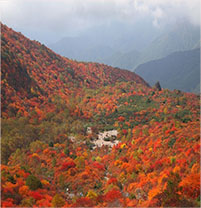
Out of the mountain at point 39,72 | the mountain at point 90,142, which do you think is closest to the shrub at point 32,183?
the mountain at point 90,142

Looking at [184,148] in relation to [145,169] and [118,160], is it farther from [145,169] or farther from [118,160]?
[118,160]

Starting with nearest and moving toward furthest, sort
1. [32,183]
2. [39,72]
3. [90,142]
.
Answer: [32,183] → [90,142] → [39,72]

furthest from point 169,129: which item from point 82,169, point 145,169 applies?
point 82,169

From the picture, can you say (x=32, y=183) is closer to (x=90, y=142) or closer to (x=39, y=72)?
(x=90, y=142)

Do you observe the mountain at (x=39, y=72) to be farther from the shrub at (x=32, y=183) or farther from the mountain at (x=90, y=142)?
the shrub at (x=32, y=183)

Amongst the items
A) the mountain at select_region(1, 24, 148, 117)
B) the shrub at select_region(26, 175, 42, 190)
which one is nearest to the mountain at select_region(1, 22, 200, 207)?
the shrub at select_region(26, 175, 42, 190)

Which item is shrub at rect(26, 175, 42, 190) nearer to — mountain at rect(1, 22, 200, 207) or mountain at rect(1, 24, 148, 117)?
mountain at rect(1, 22, 200, 207)

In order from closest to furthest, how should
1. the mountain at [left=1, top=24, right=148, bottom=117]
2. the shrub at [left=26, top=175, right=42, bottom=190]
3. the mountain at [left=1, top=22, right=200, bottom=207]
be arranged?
the mountain at [left=1, top=22, right=200, bottom=207] < the shrub at [left=26, top=175, right=42, bottom=190] < the mountain at [left=1, top=24, right=148, bottom=117]

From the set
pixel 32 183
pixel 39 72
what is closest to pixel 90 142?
pixel 32 183
